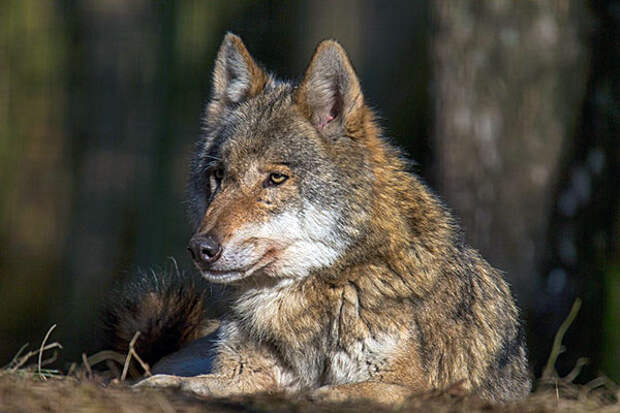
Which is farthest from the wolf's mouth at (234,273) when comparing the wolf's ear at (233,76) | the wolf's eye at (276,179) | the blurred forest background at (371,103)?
the blurred forest background at (371,103)

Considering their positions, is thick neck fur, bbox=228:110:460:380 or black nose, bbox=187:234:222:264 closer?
black nose, bbox=187:234:222:264

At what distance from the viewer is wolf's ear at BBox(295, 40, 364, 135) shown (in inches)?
189

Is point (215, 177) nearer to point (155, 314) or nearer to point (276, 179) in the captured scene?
point (276, 179)

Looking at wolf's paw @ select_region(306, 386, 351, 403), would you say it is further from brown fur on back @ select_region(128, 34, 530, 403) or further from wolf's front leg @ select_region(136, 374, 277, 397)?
wolf's front leg @ select_region(136, 374, 277, 397)

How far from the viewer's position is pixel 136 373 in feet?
19.3

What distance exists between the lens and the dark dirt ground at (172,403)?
3.63m

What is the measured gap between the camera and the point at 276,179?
4.74 m

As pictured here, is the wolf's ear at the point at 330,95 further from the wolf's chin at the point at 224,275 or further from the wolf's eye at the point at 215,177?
the wolf's chin at the point at 224,275

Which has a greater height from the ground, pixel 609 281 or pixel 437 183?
pixel 437 183

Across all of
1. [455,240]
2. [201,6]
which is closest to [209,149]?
[455,240]

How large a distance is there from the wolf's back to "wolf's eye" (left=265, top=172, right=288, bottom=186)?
63.8 inches

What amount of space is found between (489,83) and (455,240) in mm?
2450

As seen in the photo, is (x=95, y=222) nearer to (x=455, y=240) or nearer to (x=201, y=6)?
(x=201, y=6)

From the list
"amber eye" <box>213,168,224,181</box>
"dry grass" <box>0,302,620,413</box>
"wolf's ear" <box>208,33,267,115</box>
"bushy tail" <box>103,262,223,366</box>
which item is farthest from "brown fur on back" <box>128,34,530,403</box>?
"bushy tail" <box>103,262,223,366</box>
